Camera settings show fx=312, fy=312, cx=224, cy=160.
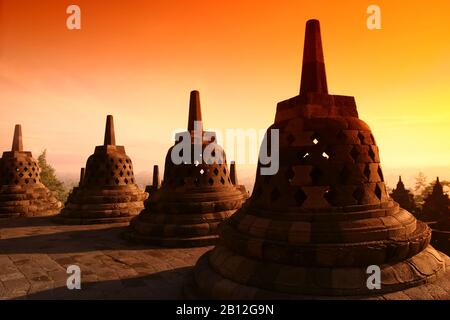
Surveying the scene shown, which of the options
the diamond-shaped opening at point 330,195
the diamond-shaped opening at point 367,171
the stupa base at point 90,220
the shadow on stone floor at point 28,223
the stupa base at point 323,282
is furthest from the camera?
the stupa base at point 90,220

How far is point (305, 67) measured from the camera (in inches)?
208

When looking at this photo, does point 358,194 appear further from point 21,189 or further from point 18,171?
point 18,171

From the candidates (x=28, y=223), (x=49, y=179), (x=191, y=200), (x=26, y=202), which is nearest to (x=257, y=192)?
(x=191, y=200)

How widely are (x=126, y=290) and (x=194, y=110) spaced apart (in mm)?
6743

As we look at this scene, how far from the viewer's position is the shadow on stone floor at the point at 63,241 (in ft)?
28.2

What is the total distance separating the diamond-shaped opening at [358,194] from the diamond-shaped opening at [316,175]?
56cm

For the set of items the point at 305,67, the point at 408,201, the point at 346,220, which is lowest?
the point at 408,201

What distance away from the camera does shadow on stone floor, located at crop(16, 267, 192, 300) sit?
516 cm

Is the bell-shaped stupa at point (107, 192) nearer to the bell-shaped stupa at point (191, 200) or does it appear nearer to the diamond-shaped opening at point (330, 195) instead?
the bell-shaped stupa at point (191, 200)

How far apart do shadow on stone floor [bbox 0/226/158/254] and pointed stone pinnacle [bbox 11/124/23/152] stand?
892cm

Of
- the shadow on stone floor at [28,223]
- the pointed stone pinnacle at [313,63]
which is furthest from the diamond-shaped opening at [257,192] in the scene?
the shadow on stone floor at [28,223]

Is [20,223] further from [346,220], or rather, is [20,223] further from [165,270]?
[346,220]
